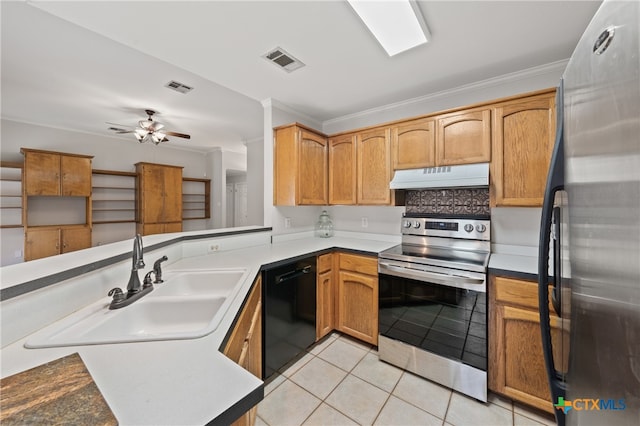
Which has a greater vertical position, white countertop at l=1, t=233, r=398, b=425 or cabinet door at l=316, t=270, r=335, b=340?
white countertop at l=1, t=233, r=398, b=425

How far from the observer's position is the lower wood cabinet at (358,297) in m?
2.15

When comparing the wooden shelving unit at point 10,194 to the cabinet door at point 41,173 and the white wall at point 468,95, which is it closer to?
the cabinet door at point 41,173

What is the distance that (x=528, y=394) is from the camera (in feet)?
5.06

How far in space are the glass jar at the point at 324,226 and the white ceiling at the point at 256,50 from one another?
1.31 metres

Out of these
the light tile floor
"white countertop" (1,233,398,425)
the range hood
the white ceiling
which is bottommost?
the light tile floor

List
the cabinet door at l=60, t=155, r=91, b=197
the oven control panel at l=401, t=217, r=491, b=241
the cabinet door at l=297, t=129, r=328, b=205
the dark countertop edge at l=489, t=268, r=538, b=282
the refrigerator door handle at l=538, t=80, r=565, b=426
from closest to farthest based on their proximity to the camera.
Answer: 1. the refrigerator door handle at l=538, t=80, r=565, b=426
2. the dark countertop edge at l=489, t=268, r=538, b=282
3. the oven control panel at l=401, t=217, r=491, b=241
4. the cabinet door at l=297, t=129, r=328, b=205
5. the cabinet door at l=60, t=155, r=91, b=197

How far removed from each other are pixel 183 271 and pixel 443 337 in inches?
72.5

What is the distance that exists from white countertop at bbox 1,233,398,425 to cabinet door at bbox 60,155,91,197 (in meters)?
4.60

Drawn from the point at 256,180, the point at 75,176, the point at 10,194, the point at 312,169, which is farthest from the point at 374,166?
the point at 10,194

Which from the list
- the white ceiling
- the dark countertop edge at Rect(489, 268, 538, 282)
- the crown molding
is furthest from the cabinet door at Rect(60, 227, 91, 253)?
the dark countertop edge at Rect(489, 268, 538, 282)

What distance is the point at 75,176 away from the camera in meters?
4.03

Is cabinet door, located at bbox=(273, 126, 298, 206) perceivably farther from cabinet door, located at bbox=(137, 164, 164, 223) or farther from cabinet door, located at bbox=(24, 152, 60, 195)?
cabinet door, located at bbox=(24, 152, 60, 195)

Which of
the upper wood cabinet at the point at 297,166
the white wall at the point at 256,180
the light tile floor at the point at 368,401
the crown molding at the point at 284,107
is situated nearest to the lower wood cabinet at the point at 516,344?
the light tile floor at the point at 368,401

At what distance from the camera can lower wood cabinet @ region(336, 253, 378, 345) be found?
2.15 metres
